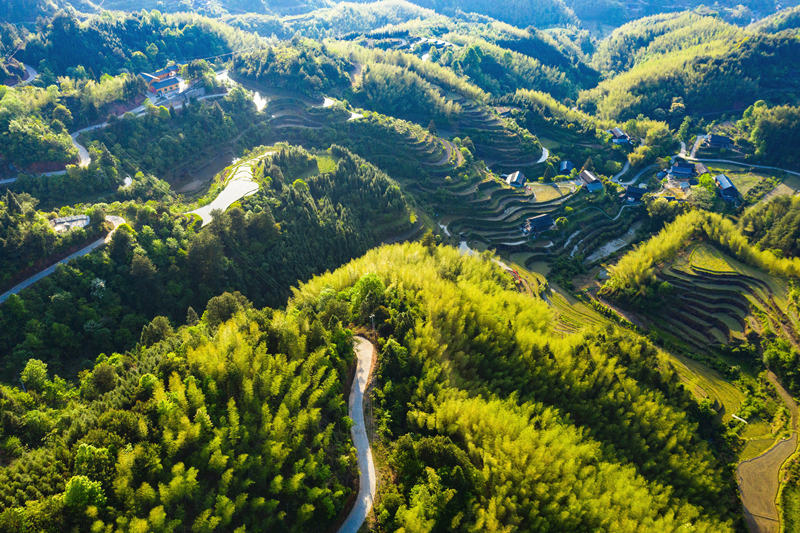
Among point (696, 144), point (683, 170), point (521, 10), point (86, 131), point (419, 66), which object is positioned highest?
point (521, 10)

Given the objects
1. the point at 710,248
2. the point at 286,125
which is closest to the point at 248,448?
the point at 710,248

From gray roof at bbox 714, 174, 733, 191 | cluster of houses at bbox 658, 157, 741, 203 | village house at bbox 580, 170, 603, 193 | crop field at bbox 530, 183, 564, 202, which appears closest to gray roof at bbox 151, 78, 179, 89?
crop field at bbox 530, 183, 564, 202

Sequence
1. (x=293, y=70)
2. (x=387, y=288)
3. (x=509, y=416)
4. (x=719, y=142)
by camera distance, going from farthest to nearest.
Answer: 1. (x=293, y=70)
2. (x=719, y=142)
3. (x=387, y=288)
4. (x=509, y=416)

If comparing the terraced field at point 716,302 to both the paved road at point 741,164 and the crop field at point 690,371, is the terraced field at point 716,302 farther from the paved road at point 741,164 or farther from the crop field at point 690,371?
the paved road at point 741,164

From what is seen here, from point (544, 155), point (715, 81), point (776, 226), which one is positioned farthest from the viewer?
point (715, 81)

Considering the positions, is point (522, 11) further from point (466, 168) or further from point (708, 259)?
point (708, 259)

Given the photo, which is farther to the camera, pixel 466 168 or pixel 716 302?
pixel 466 168

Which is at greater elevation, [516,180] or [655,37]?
[655,37]

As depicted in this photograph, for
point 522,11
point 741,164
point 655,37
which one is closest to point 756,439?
point 741,164
